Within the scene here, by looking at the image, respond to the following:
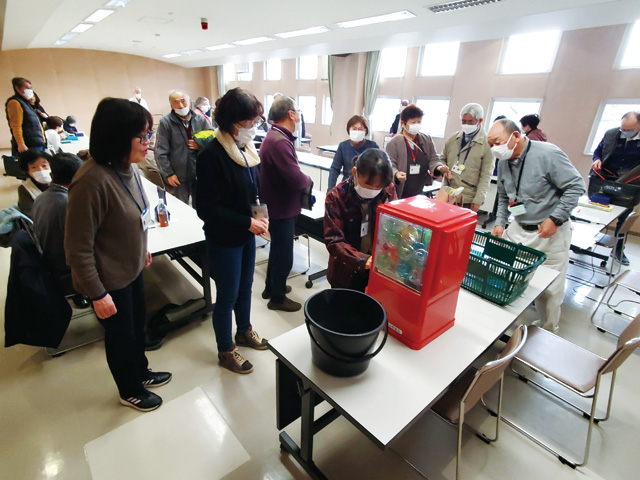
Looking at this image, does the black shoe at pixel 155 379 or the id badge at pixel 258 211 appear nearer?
the id badge at pixel 258 211

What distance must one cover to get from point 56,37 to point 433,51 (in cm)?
891

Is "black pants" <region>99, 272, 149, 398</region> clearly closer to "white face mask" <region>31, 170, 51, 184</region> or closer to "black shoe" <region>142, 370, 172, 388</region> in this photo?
"black shoe" <region>142, 370, 172, 388</region>

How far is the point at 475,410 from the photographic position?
70.6 inches

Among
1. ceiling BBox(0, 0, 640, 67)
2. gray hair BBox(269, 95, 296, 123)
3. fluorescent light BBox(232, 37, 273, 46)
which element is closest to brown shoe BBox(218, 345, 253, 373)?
gray hair BBox(269, 95, 296, 123)

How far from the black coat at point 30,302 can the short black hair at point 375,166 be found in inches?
69.4

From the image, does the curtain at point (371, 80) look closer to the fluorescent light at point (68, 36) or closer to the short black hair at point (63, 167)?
the fluorescent light at point (68, 36)

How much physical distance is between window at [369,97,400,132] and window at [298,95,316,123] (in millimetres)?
2123

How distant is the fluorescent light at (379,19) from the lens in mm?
4375

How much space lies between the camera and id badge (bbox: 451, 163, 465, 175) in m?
2.96

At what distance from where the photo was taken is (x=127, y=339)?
1490 millimetres

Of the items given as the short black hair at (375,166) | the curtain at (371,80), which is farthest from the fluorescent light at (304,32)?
the short black hair at (375,166)

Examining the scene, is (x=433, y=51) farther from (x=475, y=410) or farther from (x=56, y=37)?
(x=56, y=37)

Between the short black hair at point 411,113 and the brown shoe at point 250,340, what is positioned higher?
the short black hair at point 411,113

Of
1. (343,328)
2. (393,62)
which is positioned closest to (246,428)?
(343,328)
